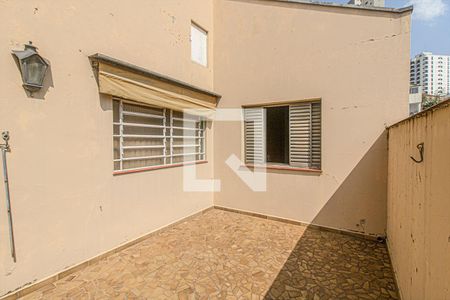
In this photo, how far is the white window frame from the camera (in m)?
4.94

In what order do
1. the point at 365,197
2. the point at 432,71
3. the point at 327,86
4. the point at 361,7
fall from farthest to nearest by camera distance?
the point at 432,71, the point at 327,86, the point at 365,197, the point at 361,7

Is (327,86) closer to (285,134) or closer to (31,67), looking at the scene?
(285,134)

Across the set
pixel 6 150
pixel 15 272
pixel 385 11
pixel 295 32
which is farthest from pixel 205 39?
pixel 15 272

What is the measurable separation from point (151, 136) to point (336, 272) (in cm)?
364

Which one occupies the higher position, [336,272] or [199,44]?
[199,44]

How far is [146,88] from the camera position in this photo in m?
3.65

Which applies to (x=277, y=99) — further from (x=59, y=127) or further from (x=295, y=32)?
(x=59, y=127)

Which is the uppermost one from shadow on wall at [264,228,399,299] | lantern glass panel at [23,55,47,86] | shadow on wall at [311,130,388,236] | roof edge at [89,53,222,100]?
roof edge at [89,53,222,100]

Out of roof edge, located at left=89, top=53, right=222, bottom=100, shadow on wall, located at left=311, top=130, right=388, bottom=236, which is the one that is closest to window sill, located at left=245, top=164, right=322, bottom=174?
shadow on wall, located at left=311, top=130, right=388, bottom=236

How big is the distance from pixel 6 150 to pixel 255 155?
4.24 meters

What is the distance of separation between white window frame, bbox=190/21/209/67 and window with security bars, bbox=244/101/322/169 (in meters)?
1.62

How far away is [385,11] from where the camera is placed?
145 inches

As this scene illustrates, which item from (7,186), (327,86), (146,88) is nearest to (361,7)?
(327,86)

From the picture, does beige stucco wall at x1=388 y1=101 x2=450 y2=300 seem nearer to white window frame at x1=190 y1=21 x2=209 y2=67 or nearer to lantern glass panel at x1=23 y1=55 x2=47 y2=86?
lantern glass panel at x1=23 y1=55 x2=47 y2=86
